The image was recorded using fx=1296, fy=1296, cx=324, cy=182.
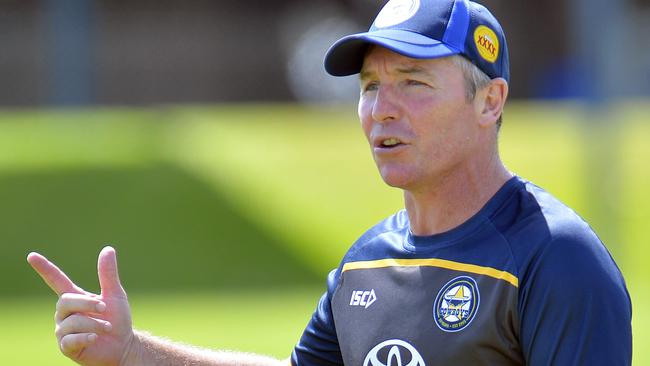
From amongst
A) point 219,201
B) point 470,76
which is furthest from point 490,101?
point 219,201

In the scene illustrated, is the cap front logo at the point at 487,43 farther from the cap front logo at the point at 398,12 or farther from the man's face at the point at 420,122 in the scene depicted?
the cap front logo at the point at 398,12

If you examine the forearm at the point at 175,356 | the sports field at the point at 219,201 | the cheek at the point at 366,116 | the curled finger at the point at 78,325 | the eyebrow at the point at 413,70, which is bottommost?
the sports field at the point at 219,201

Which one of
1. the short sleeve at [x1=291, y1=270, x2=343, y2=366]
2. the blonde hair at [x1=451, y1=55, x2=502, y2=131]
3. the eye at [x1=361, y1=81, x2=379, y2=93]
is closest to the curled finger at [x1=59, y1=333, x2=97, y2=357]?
the short sleeve at [x1=291, y1=270, x2=343, y2=366]

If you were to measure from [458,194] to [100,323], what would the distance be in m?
1.13

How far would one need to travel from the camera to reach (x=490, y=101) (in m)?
3.78

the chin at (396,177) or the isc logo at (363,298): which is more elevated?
the chin at (396,177)

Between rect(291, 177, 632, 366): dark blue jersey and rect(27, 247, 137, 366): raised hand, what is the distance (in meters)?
0.66

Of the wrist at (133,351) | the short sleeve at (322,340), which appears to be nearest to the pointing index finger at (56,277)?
the wrist at (133,351)

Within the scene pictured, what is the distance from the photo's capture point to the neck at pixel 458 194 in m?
3.76

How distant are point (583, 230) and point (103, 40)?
1792 cm

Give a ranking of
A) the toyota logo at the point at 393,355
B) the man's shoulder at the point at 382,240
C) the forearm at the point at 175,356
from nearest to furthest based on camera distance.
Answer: the toyota logo at the point at 393,355 → the man's shoulder at the point at 382,240 → the forearm at the point at 175,356

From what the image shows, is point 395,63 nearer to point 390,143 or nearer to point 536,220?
point 390,143

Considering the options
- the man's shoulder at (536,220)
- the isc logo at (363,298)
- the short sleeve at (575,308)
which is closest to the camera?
the short sleeve at (575,308)

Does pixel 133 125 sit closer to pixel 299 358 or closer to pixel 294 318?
pixel 294 318
